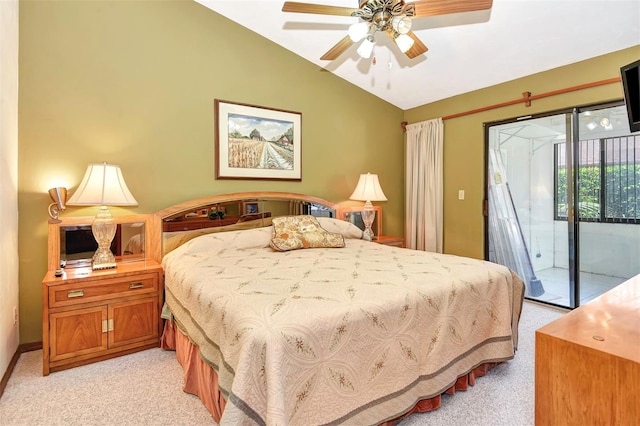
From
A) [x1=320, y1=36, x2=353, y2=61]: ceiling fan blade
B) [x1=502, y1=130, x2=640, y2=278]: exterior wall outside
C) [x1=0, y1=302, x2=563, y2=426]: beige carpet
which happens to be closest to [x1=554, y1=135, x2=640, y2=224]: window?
[x1=502, y1=130, x2=640, y2=278]: exterior wall outside

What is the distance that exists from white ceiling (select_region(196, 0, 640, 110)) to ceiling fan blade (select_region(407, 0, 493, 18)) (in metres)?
0.83

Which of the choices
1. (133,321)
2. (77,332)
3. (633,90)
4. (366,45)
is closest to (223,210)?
(133,321)

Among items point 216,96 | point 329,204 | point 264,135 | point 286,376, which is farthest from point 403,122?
point 286,376

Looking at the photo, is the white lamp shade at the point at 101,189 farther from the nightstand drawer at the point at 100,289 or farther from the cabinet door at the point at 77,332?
the cabinet door at the point at 77,332

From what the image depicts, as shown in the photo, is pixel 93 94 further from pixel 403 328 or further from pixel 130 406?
pixel 403 328

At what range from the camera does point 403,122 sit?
4859 mm

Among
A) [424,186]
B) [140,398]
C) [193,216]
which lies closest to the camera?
[140,398]

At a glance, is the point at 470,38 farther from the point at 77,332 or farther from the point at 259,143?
the point at 77,332

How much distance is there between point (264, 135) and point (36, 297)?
2.47 metres

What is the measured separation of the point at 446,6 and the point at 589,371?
199cm

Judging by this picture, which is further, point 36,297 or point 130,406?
point 36,297

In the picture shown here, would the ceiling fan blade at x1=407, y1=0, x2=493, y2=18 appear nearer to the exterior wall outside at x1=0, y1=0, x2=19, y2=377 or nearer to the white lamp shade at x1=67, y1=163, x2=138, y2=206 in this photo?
the white lamp shade at x1=67, y1=163, x2=138, y2=206

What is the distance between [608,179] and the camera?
3090 millimetres

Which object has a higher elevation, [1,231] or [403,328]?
[1,231]
